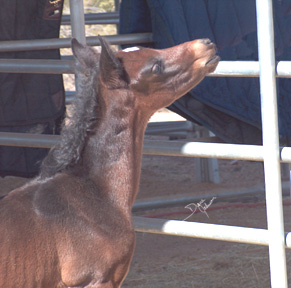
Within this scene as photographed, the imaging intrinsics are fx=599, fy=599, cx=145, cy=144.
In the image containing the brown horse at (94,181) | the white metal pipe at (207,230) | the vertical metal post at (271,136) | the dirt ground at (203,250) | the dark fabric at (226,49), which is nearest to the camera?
the brown horse at (94,181)

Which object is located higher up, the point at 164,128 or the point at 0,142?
the point at 0,142

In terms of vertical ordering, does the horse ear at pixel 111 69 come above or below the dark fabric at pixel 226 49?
above

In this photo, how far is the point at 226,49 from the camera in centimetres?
372

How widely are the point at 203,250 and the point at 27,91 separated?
5.69ft

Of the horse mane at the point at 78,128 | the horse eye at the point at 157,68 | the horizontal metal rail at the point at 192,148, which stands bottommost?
the horizontal metal rail at the point at 192,148

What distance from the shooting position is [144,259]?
14.2 ft

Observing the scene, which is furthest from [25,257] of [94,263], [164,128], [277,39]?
[164,128]

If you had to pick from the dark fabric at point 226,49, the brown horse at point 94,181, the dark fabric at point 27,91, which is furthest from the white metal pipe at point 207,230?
the dark fabric at point 27,91

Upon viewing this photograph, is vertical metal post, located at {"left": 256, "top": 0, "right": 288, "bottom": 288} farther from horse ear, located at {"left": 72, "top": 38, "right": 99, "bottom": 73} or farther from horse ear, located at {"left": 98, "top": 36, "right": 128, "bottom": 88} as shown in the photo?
horse ear, located at {"left": 72, "top": 38, "right": 99, "bottom": 73}

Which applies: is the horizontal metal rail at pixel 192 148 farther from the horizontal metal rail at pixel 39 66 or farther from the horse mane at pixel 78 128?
the horse mane at pixel 78 128

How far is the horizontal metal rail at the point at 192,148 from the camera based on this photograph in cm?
262

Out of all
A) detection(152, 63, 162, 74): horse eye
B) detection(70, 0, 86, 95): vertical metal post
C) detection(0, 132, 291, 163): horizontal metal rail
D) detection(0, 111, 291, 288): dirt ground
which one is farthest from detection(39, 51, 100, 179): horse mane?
detection(0, 111, 291, 288): dirt ground

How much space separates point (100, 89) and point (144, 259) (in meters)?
2.09

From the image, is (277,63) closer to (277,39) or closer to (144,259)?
(277,39)
